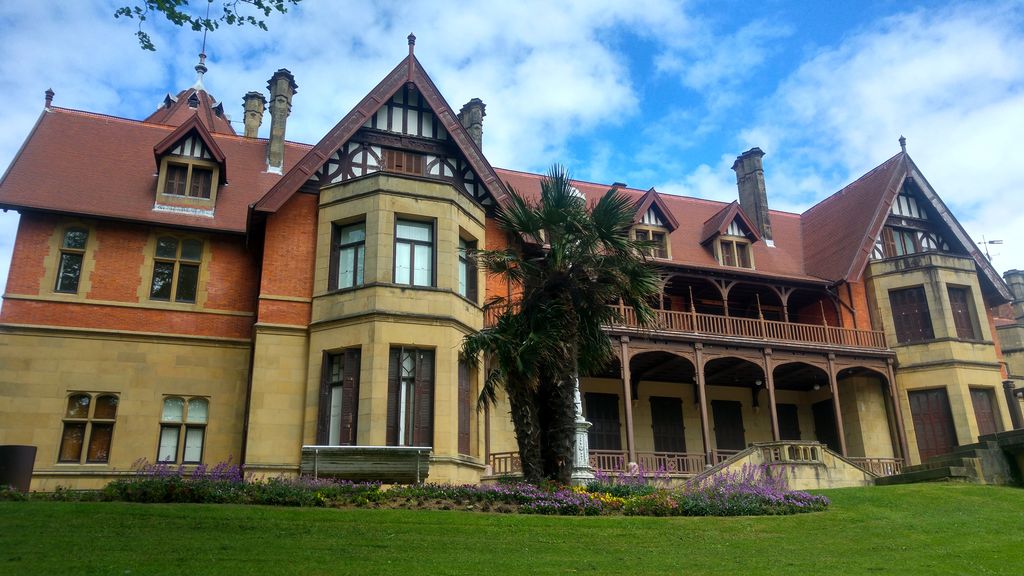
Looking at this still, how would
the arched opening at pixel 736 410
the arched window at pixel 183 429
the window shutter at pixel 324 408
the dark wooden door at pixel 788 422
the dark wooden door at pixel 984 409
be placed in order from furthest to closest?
the dark wooden door at pixel 788 422 < the arched opening at pixel 736 410 < the dark wooden door at pixel 984 409 < the arched window at pixel 183 429 < the window shutter at pixel 324 408

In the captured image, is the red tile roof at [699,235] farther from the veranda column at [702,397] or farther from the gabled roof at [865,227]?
the veranda column at [702,397]

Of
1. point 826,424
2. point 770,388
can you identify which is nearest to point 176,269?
point 770,388

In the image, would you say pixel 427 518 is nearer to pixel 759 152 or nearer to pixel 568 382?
pixel 568 382

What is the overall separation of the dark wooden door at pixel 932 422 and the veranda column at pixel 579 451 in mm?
15963

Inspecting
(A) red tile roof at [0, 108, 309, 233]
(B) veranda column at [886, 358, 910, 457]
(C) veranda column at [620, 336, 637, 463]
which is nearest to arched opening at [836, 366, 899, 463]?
(B) veranda column at [886, 358, 910, 457]

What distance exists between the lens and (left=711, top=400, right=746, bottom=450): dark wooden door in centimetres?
3011

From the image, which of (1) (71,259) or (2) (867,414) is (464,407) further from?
(2) (867,414)

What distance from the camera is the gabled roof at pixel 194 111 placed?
3538 centimetres

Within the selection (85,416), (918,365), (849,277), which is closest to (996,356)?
(918,365)

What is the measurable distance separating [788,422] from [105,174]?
79.1 ft

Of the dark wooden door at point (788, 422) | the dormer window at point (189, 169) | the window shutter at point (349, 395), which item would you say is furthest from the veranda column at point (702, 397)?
the dormer window at point (189, 169)

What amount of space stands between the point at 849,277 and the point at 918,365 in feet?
12.4

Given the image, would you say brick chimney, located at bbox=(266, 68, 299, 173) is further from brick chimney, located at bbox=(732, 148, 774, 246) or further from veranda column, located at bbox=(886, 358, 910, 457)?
veranda column, located at bbox=(886, 358, 910, 457)

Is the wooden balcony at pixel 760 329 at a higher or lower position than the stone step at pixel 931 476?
higher
